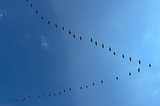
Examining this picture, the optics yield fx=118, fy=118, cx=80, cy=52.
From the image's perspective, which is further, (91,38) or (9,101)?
(9,101)

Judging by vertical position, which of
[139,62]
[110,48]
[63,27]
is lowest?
[139,62]

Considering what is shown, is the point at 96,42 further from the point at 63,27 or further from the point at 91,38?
the point at 63,27

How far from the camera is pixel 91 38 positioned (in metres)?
36.4

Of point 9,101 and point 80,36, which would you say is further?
point 9,101

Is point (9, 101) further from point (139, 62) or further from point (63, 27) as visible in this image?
point (139, 62)

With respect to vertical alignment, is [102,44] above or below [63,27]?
below

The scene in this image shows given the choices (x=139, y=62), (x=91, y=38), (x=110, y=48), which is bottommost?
(x=139, y=62)

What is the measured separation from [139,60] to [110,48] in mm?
10448

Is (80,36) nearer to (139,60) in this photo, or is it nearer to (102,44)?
(102,44)

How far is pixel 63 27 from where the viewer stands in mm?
36562

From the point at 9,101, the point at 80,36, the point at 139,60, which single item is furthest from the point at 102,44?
the point at 9,101

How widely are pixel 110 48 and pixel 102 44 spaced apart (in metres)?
2.78

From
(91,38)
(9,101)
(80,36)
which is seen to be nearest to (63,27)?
(80,36)

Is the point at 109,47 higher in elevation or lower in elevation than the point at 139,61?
higher
